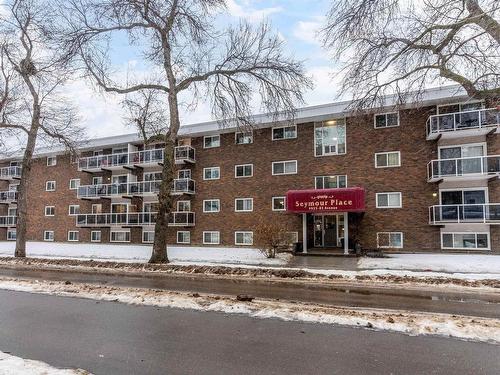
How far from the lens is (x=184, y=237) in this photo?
27.5 metres

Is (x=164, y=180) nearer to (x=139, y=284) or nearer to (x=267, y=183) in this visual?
(x=139, y=284)

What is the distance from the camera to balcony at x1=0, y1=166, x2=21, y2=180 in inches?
1385

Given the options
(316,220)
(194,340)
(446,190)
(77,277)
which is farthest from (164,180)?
(446,190)

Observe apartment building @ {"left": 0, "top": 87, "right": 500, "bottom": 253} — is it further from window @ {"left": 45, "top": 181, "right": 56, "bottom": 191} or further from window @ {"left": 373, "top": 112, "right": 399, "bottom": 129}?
window @ {"left": 45, "top": 181, "right": 56, "bottom": 191}

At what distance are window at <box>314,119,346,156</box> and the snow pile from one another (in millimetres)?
7455

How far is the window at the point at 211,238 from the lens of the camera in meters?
26.1

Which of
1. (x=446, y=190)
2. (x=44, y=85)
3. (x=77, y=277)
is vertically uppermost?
(x=44, y=85)

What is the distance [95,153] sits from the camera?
32.1m

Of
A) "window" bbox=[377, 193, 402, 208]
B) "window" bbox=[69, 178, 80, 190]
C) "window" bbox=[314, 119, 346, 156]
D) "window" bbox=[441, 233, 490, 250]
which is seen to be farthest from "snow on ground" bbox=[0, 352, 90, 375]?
"window" bbox=[69, 178, 80, 190]

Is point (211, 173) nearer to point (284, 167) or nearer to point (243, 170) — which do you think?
point (243, 170)

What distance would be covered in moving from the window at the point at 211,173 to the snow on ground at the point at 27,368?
2213cm

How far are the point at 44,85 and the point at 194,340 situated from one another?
21.7 metres

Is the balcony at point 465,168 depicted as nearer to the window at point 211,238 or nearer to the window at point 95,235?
the window at point 211,238

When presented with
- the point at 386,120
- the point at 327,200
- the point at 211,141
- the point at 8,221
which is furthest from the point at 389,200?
the point at 8,221
